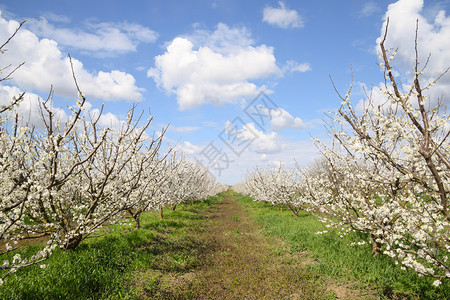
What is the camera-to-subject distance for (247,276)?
887 centimetres

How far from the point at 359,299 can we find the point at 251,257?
5006mm

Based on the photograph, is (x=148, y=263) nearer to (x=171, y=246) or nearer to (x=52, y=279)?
(x=171, y=246)

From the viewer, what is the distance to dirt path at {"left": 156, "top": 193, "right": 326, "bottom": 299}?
759 cm

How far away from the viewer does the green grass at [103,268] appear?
6344 mm

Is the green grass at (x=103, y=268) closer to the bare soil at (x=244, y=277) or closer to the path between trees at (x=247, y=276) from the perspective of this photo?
the bare soil at (x=244, y=277)

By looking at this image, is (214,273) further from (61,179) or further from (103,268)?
(61,179)

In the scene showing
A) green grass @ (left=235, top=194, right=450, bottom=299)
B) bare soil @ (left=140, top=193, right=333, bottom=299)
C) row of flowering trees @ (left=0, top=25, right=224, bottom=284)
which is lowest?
bare soil @ (left=140, top=193, right=333, bottom=299)

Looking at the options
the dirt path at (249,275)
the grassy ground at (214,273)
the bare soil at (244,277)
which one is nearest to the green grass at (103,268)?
the grassy ground at (214,273)

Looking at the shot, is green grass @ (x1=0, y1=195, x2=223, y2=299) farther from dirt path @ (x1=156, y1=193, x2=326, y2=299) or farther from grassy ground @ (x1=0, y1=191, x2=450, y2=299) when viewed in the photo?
dirt path @ (x1=156, y1=193, x2=326, y2=299)

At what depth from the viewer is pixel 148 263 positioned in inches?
372

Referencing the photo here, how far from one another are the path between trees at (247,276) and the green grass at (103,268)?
2.75 ft

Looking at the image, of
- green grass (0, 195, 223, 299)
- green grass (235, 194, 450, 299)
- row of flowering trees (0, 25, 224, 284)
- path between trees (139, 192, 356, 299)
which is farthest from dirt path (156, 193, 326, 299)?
row of flowering trees (0, 25, 224, 284)

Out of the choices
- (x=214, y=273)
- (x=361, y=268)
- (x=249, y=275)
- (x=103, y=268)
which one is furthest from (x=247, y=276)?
(x=103, y=268)

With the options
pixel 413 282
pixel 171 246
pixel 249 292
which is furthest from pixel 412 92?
pixel 171 246
